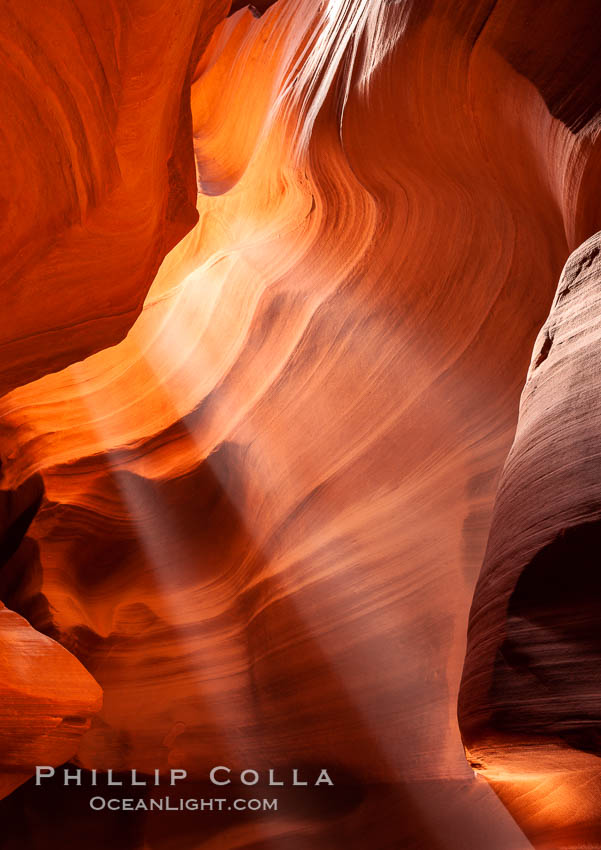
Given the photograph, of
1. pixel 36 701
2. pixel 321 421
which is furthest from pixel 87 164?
pixel 36 701

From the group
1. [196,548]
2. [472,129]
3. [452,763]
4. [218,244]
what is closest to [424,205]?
[472,129]

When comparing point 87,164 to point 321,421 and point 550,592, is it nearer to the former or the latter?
point 321,421

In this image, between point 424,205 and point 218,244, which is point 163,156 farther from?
point 218,244

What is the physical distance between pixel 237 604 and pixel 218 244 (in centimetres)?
250

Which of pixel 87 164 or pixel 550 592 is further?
pixel 87 164

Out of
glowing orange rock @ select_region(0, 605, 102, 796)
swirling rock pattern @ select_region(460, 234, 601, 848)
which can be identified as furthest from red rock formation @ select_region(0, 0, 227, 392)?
swirling rock pattern @ select_region(460, 234, 601, 848)

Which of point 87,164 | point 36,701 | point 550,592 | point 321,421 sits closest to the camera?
point 550,592

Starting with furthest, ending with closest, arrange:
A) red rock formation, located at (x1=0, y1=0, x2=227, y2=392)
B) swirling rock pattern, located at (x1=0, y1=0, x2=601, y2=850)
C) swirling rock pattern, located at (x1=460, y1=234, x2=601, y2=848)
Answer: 1. swirling rock pattern, located at (x1=0, y1=0, x2=601, y2=850)
2. red rock formation, located at (x1=0, y1=0, x2=227, y2=392)
3. swirling rock pattern, located at (x1=460, y1=234, x2=601, y2=848)

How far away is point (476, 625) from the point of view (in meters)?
2.01

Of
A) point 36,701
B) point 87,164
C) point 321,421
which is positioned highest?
point 87,164

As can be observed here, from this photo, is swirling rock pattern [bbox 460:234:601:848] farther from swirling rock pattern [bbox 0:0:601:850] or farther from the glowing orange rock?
the glowing orange rock

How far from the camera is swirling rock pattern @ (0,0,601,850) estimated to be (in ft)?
10.6

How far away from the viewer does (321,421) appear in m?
4.13

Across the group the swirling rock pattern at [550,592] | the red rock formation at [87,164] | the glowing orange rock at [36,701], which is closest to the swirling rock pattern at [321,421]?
the red rock formation at [87,164]
